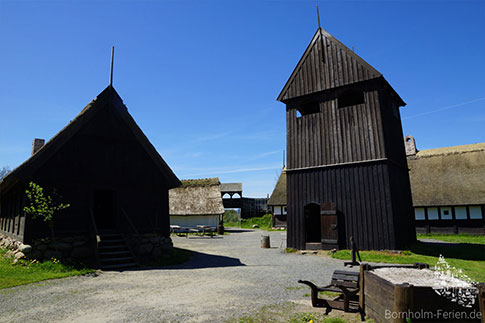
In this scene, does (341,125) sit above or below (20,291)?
above

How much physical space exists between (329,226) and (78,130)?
12810 millimetres

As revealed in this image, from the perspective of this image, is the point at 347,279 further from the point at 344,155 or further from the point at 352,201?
the point at 344,155

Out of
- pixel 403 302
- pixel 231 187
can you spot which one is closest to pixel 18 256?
pixel 403 302

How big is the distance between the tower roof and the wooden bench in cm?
1179

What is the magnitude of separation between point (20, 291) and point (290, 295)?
23.8ft

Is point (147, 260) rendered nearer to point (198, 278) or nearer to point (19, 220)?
point (198, 278)

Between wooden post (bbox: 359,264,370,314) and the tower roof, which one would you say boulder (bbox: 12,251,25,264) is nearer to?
wooden post (bbox: 359,264,370,314)

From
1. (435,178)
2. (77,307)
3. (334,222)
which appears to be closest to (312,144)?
(334,222)

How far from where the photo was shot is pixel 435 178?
2709 cm

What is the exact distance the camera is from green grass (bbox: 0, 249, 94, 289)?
9.23 meters

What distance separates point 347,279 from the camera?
664 cm

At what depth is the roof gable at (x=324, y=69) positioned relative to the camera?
15984 mm

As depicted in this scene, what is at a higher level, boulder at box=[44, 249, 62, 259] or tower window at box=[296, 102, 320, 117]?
tower window at box=[296, 102, 320, 117]

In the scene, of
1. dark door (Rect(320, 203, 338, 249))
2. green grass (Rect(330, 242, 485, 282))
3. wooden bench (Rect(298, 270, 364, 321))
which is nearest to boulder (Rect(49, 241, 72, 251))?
wooden bench (Rect(298, 270, 364, 321))
